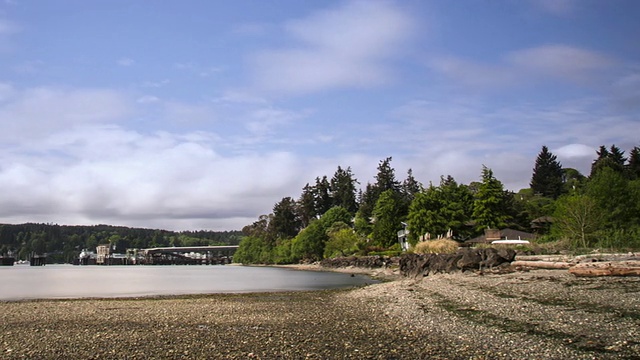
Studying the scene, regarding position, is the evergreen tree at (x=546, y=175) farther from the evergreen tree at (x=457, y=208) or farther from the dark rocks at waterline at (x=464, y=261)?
the dark rocks at waterline at (x=464, y=261)

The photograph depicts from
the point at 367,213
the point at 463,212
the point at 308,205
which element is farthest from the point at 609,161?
the point at 308,205

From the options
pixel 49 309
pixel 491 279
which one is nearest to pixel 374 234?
pixel 491 279

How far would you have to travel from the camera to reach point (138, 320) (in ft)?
75.8

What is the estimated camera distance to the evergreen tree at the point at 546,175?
129 metres

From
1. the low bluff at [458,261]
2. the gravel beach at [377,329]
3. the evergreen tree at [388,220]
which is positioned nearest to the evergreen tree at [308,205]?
the evergreen tree at [388,220]

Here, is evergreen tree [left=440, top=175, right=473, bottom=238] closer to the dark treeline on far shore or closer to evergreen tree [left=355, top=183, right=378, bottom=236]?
the dark treeline on far shore

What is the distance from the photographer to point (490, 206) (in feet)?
297

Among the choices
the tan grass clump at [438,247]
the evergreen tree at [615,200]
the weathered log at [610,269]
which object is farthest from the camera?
the tan grass clump at [438,247]

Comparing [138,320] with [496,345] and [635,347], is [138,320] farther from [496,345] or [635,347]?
[635,347]

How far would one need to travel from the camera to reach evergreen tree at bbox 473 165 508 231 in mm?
89688

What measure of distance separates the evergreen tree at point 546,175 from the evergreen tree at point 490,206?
4397 cm

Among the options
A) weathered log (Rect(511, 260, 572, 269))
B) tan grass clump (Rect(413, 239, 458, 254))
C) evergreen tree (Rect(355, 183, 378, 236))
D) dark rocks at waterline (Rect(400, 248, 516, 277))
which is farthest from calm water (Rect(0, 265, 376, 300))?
evergreen tree (Rect(355, 183, 378, 236))

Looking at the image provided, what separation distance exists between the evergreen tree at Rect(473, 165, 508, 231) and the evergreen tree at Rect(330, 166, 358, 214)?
75861 mm

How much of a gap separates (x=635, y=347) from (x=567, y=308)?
248 inches
